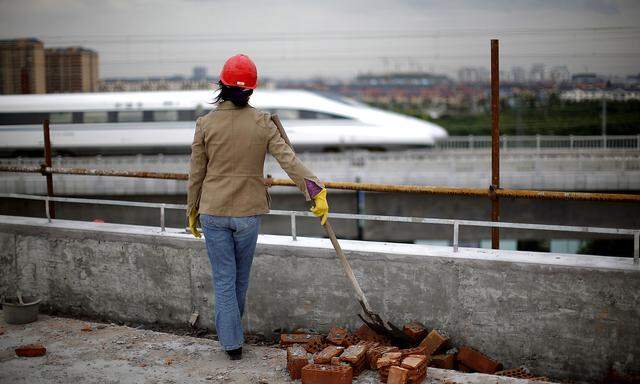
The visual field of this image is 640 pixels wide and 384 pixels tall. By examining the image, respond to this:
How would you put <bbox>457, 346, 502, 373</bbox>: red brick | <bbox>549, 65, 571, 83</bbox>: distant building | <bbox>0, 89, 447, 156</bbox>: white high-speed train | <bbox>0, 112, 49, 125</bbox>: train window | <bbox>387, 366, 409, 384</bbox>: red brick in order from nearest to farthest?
1. <bbox>387, 366, 409, 384</bbox>: red brick
2. <bbox>457, 346, 502, 373</bbox>: red brick
3. <bbox>549, 65, 571, 83</bbox>: distant building
4. <bbox>0, 89, 447, 156</bbox>: white high-speed train
5. <bbox>0, 112, 49, 125</bbox>: train window

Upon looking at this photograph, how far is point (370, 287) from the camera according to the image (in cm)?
429

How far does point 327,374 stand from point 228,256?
95 centimetres

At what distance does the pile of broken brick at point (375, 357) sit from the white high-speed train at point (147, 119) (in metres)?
19.5

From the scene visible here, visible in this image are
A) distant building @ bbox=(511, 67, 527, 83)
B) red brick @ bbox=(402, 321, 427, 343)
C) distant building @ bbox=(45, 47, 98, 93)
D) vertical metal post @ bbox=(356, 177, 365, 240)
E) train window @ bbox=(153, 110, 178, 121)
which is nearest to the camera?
red brick @ bbox=(402, 321, 427, 343)

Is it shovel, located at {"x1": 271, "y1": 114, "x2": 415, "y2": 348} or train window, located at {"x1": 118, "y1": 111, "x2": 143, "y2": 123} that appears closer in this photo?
shovel, located at {"x1": 271, "y1": 114, "x2": 415, "y2": 348}

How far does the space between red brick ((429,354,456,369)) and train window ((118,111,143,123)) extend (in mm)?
23005

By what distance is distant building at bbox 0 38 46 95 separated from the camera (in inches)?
1000

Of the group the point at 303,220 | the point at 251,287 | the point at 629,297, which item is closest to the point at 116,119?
the point at 303,220

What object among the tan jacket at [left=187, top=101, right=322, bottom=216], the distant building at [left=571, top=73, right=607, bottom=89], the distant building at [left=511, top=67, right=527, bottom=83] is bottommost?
the tan jacket at [left=187, top=101, right=322, bottom=216]

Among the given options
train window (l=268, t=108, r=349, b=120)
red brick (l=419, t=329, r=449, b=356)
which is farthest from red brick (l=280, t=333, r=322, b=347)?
train window (l=268, t=108, r=349, b=120)

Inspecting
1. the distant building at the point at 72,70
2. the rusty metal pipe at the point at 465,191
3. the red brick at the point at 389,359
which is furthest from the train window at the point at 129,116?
the red brick at the point at 389,359

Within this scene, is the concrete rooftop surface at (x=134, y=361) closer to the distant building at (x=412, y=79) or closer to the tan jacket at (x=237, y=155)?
the tan jacket at (x=237, y=155)

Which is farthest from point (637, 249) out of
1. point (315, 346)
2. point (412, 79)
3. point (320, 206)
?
point (412, 79)

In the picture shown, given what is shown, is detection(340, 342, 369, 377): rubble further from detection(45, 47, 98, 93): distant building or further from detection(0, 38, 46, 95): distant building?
detection(0, 38, 46, 95): distant building
